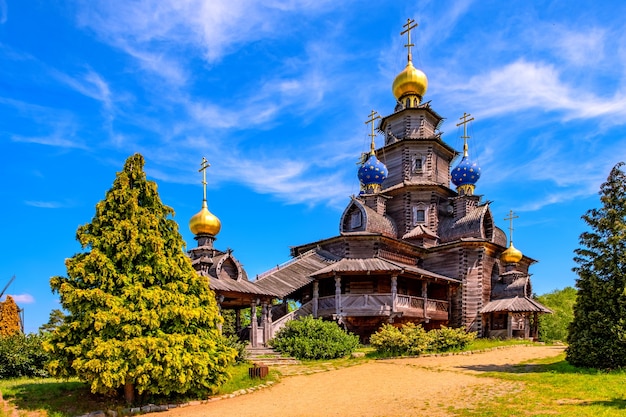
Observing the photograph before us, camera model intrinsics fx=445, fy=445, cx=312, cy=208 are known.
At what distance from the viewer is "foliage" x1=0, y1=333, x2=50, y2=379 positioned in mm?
15254

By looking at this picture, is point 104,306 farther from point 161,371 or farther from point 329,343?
point 329,343

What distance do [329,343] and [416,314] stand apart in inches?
334

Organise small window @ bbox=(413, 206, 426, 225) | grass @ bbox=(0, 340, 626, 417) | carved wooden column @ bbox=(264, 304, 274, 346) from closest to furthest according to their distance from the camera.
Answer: grass @ bbox=(0, 340, 626, 417)
carved wooden column @ bbox=(264, 304, 274, 346)
small window @ bbox=(413, 206, 426, 225)

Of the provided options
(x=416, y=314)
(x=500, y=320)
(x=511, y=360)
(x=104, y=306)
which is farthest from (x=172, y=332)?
(x=500, y=320)

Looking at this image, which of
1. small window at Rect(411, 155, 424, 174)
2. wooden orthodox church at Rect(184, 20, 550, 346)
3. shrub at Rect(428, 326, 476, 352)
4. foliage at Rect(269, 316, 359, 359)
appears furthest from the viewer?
small window at Rect(411, 155, 424, 174)

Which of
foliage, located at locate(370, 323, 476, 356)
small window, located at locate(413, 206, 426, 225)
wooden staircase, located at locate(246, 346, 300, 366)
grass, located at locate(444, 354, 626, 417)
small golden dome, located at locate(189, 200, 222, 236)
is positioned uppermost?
small window, located at locate(413, 206, 426, 225)

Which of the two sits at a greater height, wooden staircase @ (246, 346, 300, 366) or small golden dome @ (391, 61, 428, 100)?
small golden dome @ (391, 61, 428, 100)

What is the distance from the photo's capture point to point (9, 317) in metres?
22.3

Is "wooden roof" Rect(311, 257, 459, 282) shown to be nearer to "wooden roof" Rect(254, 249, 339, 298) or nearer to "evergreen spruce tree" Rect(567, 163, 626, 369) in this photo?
"wooden roof" Rect(254, 249, 339, 298)

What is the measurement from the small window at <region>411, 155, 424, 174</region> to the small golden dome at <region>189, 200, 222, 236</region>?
1689 centimetres

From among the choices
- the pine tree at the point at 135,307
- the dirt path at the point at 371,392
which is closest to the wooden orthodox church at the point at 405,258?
the dirt path at the point at 371,392

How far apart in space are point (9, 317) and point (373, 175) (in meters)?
23.4

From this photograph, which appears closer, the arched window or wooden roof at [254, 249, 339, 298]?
wooden roof at [254, 249, 339, 298]

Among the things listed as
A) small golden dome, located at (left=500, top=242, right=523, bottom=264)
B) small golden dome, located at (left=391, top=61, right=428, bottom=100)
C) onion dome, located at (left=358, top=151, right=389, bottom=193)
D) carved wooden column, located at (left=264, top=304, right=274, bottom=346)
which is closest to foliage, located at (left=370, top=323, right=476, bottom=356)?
carved wooden column, located at (left=264, top=304, right=274, bottom=346)
